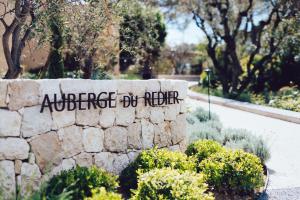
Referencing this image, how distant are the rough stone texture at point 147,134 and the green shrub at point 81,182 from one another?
154 cm

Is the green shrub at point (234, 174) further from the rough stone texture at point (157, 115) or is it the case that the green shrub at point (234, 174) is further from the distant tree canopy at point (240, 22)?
the distant tree canopy at point (240, 22)

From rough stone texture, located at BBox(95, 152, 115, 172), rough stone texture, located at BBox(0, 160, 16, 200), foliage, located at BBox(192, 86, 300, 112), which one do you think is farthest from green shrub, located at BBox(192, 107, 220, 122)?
rough stone texture, located at BBox(0, 160, 16, 200)

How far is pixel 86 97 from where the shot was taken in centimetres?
560

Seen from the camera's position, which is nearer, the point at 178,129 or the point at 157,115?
the point at 157,115

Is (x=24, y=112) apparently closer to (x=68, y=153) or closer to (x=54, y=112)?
(x=54, y=112)

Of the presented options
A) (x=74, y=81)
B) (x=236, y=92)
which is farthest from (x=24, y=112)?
(x=236, y=92)

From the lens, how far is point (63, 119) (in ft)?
17.6

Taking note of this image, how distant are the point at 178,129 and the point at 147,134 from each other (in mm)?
809

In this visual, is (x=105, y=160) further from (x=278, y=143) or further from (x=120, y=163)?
(x=278, y=143)

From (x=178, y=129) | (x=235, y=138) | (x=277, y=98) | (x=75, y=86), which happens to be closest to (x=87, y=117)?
(x=75, y=86)

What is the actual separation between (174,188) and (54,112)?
75.8 inches

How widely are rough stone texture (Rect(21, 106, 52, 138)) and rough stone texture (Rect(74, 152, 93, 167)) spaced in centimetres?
63

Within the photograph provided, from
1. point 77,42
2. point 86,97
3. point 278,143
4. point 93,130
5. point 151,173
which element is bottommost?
point 278,143

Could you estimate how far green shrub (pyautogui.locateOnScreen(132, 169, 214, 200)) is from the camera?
4.31m
